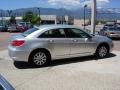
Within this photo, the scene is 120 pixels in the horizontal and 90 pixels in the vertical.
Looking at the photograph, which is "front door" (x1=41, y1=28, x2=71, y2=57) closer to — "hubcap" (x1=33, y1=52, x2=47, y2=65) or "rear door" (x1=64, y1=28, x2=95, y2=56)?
"rear door" (x1=64, y1=28, x2=95, y2=56)

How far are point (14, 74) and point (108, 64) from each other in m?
3.68

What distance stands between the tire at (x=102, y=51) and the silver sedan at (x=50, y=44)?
229mm

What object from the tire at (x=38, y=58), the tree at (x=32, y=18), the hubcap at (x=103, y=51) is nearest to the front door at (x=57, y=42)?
the tire at (x=38, y=58)

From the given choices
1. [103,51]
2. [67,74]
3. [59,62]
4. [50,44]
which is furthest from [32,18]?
[67,74]

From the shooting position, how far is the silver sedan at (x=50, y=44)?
937cm

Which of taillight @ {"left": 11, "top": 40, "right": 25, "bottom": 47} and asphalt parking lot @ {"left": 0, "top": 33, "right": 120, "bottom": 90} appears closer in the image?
asphalt parking lot @ {"left": 0, "top": 33, "right": 120, "bottom": 90}

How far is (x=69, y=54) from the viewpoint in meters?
10.3

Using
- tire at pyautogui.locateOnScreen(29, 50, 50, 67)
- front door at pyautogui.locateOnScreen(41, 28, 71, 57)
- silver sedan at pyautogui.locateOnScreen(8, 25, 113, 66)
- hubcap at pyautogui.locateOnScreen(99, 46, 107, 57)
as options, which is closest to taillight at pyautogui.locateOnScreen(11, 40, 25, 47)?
silver sedan at pyautogui.locateOnScreen(8, 25, 113, 66)

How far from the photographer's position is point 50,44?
32.0 feet

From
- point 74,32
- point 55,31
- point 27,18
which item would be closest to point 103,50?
point 74,32

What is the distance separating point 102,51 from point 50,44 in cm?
277

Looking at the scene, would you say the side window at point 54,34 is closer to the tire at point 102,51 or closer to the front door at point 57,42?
the front door at point 57,42

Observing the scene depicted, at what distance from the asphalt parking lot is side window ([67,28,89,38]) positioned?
102 cm

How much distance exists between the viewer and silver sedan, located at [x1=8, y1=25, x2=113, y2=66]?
9.37 meters
